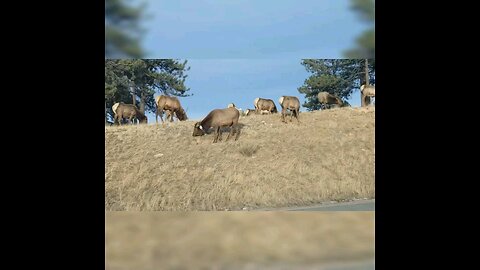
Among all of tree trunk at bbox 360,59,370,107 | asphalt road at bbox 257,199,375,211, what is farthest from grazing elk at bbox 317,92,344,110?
asphalt road at bbox 257,199,375,211

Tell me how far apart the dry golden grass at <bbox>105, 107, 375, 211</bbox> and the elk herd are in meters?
0.12

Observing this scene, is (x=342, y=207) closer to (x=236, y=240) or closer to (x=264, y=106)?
(x=236, y=240)

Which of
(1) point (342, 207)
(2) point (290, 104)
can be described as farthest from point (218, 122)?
(1) point (342, 207)

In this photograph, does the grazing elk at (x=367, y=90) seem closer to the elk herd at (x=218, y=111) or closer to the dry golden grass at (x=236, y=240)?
the elk herd at (x=218, y=111)

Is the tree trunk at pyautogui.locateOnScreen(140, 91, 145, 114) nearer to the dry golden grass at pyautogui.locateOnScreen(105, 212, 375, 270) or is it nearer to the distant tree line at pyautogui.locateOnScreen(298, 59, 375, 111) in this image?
the dry golden grass at pyautogui.locateOnScreen(105, 212, 375, 270)

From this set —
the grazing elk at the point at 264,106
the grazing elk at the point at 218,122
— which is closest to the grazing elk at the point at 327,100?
the grazing elk at the point at 264,106

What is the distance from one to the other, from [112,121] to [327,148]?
3003 millimetres

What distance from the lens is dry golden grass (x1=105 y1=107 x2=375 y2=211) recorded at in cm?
564

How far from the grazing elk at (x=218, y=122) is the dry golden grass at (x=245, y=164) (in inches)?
4.5

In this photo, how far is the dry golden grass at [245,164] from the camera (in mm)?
5637

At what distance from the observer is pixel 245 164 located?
238 inches

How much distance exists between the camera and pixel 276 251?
171 inches
